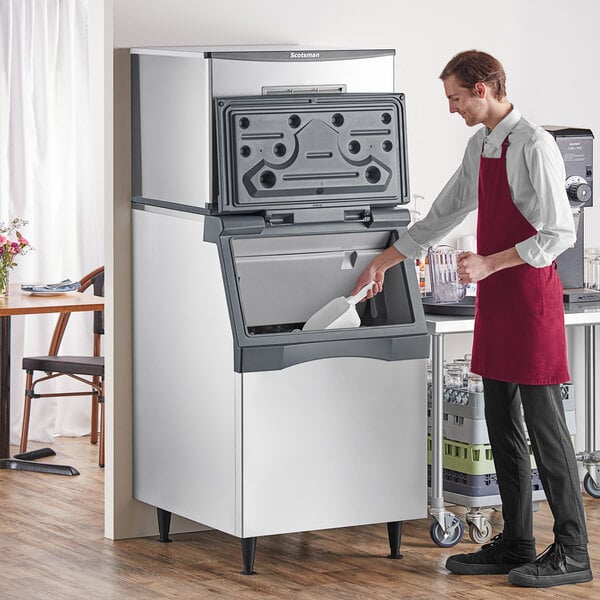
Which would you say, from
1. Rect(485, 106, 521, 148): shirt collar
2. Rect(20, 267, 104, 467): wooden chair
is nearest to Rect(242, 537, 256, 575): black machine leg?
Rect(485, 106, 521, 148): shirt collar

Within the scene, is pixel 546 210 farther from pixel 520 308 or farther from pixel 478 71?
pixel 478 71

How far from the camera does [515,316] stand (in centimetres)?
369

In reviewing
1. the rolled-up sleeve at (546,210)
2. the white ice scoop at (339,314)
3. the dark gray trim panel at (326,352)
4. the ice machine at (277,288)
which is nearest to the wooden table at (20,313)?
the ice machine at (277,288)

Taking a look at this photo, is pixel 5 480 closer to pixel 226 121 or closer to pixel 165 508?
pixel 165 508

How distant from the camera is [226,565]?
3.99 meters

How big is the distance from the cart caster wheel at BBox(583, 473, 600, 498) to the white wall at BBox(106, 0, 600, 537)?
86cm

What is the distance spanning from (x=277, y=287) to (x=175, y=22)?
0.90m

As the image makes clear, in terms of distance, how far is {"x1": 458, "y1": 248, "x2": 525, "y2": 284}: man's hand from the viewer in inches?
140

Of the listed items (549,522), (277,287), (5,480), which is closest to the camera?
(277,287)

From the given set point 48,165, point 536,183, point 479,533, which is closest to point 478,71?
point 536,183

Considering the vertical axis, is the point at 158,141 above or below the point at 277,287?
above

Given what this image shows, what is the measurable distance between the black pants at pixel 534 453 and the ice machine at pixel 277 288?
10.4 inches

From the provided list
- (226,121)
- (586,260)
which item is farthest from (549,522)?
(226,121)

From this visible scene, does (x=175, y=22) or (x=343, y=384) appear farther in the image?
(x=175, y=22)
